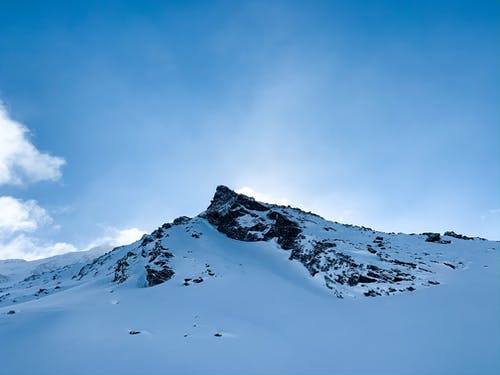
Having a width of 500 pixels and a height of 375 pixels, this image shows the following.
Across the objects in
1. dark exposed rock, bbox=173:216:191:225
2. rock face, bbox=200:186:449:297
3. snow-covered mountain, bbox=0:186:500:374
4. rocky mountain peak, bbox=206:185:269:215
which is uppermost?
rocky mountain peak, bbox=206:185:269:215

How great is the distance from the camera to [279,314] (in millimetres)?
17656

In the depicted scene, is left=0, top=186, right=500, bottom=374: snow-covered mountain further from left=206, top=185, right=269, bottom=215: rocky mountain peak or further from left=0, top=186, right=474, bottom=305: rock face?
left=206, top=185, right=269, bottom=215: rocky mountain peak

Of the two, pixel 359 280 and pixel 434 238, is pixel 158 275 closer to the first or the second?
pixel 359 280

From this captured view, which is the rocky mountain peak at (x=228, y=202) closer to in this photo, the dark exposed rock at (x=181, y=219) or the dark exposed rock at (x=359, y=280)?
the dark exposed rock at (x=181, y=219)

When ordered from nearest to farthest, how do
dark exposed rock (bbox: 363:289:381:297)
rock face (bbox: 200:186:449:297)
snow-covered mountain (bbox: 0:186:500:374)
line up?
snow-covered mountain (bbox: 0:186:500:374)
dark exposed rock (bbox: 363:289:381:297)
rock face (bbox: 200:186:449:297)

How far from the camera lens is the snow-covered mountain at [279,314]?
10.4 meters

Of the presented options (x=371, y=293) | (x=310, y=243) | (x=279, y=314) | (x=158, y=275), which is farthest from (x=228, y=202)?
(x=279, y=314)

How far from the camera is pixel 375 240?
38125 millimetres

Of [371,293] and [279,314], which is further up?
[371,293]

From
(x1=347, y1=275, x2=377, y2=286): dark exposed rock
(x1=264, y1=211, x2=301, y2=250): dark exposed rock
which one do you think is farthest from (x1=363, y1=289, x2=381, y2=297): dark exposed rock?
(x1=264, y1=211, x2=301, y2=250): dark exposed rock

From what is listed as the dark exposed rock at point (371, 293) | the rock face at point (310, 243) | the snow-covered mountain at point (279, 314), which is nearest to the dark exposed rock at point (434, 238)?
A: the rock face at point (310, 243)

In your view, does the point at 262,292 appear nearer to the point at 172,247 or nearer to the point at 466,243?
the point at 172,247

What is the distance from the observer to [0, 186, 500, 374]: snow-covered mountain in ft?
34.0

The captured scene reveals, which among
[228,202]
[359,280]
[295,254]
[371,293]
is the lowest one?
[371,293]
